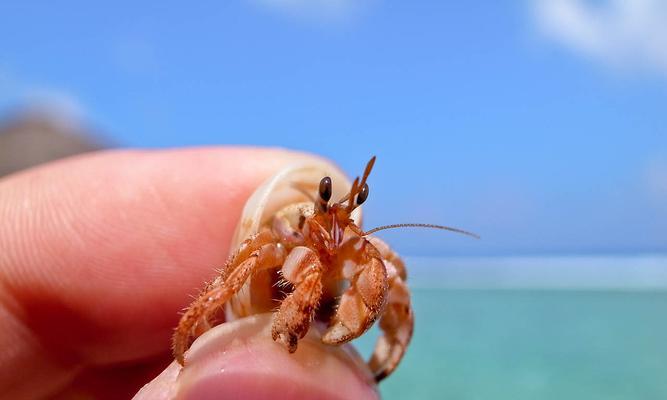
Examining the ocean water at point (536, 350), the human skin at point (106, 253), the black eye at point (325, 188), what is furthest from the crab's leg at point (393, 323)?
the ocean water at point (536, 350)

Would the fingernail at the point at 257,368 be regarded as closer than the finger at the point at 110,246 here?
Yes

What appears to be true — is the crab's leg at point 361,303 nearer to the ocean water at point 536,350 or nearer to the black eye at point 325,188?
the black eye at point 325,188

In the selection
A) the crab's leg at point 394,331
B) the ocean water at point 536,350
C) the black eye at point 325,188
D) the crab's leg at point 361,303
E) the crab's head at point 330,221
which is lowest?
the ocean water at point 536,350

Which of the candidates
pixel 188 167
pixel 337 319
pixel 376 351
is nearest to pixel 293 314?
pixel 337 319

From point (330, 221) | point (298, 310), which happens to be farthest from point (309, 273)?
point (330, 221)

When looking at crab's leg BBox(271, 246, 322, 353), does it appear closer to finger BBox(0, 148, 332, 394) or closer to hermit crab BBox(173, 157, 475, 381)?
hermit crab BBox(173, 157, 475, 381)

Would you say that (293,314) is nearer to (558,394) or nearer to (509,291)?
(558,394)

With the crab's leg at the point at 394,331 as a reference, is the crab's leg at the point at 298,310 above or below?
above

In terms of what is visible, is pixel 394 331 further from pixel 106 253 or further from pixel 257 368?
pixel 106 253
